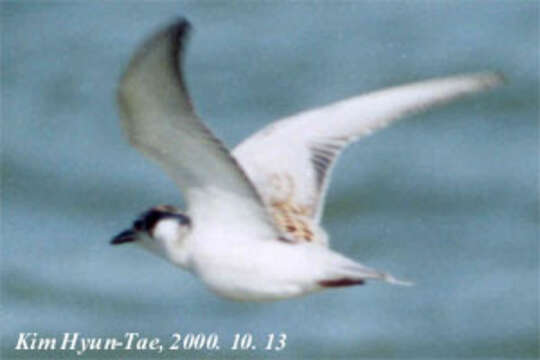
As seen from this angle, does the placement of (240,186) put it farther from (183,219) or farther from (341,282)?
(341,282)

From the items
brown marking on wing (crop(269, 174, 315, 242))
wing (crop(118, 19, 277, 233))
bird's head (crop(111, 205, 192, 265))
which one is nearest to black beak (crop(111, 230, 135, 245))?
bird's head (crop(111, 205, 192, 265))

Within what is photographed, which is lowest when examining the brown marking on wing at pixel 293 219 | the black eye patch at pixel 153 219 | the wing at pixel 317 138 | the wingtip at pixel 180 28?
the brown marking on wing at pixel 293 219

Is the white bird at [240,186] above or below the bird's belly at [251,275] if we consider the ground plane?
above

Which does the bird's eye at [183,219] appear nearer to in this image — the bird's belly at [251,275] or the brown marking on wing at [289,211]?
the bird's belly at [251,275]

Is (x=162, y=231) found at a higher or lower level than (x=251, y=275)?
higher

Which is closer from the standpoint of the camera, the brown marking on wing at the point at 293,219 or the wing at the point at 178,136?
the wing at the point at 178,136

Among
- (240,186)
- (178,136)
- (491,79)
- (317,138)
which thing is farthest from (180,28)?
(491,79)

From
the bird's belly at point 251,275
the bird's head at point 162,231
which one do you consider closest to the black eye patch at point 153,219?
the bird's head at point 162,231
